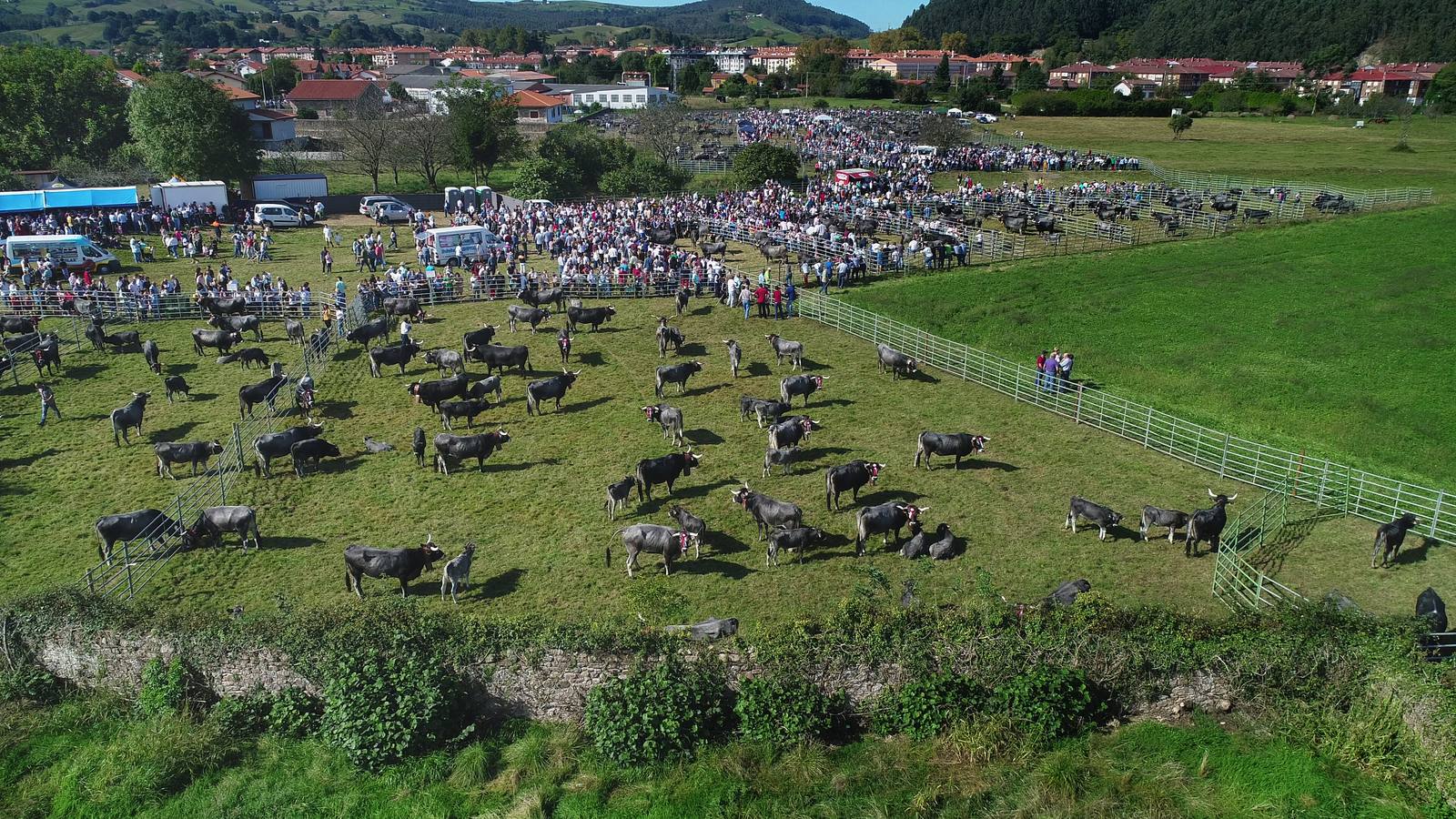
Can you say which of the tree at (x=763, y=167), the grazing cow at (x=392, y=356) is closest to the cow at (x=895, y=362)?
the grazing cow at (x=392, y=356)

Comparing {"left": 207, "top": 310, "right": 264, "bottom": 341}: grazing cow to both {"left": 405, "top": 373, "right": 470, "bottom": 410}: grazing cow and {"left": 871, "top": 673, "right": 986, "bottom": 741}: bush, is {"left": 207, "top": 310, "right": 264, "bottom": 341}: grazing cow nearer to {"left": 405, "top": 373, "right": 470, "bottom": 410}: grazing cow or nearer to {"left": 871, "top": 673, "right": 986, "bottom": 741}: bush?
{"left": 405, "top": 373, "right": 470, "bottom": 410}: grazing cow

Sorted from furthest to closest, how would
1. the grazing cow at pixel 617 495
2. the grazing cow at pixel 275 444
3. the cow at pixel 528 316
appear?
Result: the cow at pixel 528 316 → the grazing cow at pixel 275 444 → the grazing cow at pixel 617 495

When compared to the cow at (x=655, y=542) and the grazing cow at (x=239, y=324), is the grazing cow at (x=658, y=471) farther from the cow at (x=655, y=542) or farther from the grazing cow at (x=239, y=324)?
the grazing cow at (x=239, y=324)

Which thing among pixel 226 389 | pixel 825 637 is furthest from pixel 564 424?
pixel 825 637

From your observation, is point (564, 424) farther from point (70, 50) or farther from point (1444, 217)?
point (70, 50)

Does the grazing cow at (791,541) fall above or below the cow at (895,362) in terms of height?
below

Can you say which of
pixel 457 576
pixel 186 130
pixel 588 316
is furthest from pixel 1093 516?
pixel 186 130
